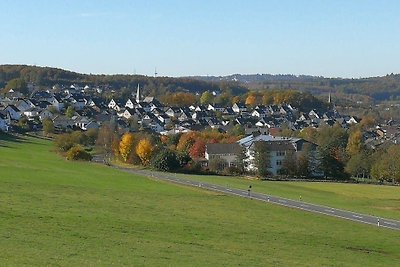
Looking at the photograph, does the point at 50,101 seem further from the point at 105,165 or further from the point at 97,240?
the point at 97,240

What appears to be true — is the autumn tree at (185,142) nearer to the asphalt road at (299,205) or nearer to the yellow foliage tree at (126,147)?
the yellow foliage tree at (126,147)

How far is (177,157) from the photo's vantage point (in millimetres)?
57969

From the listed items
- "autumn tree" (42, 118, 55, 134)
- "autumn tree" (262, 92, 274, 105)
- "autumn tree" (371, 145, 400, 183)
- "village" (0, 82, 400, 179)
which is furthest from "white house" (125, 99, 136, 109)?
"autumn tree" (371, 145, 400, 183)

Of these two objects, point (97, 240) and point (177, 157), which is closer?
point (97, 240)

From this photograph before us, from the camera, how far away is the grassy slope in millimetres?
37350

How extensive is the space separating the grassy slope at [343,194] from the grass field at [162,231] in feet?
18.5

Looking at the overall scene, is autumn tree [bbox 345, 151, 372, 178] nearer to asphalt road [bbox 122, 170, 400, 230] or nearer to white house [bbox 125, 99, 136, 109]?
asphalt road [bbox 122, 170, 400, 230]

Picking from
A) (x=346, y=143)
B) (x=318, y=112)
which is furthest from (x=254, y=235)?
(x=318, y=112)

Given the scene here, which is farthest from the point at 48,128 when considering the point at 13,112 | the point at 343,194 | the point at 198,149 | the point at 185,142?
the point at 343,194

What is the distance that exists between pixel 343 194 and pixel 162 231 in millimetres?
26121

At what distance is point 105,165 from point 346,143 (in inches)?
1274

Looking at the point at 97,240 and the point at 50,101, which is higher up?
the point at 50,101

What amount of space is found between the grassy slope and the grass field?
5.65 meters

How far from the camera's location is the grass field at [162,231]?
17.5 metres
